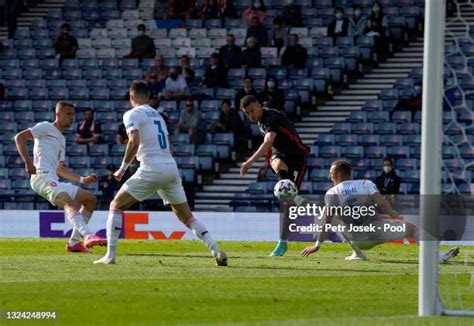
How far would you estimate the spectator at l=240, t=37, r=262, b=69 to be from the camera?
32.5 m

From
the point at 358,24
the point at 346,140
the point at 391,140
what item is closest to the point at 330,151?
the point at 346,140

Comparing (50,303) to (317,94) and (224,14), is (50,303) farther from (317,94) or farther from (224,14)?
(224,14)

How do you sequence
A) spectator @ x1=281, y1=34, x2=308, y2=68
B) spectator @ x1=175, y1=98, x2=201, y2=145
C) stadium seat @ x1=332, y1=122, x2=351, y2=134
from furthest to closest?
1. spectator @ x1=281, y1=34, x2=308, y2=68
2. spectator @ x1=175, y1=98, x2=201, y2=145
3. stadium seat @ x1=332, y1=122, x2=351, y2=134

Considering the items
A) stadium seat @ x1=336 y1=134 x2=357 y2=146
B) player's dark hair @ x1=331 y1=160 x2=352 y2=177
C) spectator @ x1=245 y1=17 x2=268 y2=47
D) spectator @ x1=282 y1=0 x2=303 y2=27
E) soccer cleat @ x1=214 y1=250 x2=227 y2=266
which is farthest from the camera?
spectator @ x1=282 y1=0 x2=303 y2=27

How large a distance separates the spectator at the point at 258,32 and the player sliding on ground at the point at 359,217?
16.2 m

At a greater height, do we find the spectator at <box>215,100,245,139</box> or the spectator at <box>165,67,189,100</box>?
the spectator at <box>165,67,189,100</box>

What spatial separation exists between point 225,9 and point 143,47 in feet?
8.72

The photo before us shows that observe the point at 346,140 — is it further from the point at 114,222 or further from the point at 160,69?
the point at 114,222

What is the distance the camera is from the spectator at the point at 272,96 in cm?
3013

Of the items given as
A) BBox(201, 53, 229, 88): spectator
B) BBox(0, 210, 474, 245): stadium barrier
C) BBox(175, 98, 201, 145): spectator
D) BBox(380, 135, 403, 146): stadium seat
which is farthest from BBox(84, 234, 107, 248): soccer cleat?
BBox(201, 53, 229, 88): spectator

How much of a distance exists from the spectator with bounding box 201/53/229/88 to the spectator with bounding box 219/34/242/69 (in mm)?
302

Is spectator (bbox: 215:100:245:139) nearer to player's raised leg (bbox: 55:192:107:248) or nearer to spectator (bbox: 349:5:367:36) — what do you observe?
spectator (bbox: 349:5:367:36)

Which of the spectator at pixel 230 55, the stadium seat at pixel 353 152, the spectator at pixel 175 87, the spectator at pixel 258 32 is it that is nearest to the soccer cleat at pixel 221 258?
the stadium seat at pixel 353 152

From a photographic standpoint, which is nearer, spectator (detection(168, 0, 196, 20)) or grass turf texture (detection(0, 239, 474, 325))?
grass turf texture (detection(0, 239, 474, 325))
